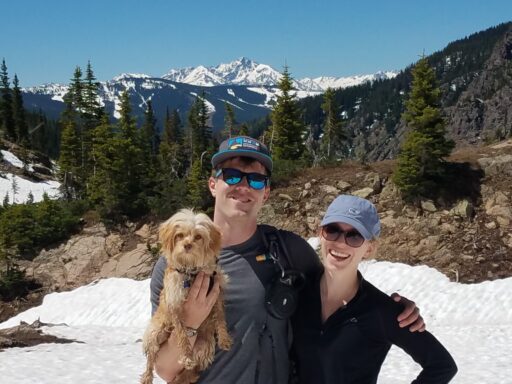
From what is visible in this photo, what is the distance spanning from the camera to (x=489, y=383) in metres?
11.2

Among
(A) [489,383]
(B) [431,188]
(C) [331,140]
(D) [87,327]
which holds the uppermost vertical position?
(C) [331,140]

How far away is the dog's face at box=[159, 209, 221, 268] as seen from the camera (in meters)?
3.39

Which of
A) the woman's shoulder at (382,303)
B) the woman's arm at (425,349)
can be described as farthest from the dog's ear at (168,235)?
the woman's arm at (425,349)

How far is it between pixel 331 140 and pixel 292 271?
143ft

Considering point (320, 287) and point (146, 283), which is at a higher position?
point (320, 287)

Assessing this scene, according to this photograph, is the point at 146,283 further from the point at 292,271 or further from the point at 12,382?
the point at 292,271

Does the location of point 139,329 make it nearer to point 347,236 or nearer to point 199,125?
point 347,236

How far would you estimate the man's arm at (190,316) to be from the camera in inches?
134

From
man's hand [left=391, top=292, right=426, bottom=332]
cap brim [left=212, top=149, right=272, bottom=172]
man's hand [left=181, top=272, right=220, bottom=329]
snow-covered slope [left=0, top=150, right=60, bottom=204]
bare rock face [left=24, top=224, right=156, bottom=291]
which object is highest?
cap brim [left=212, top=149, right=272, bottom=172]

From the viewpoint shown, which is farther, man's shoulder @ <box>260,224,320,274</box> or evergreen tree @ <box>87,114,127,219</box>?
evergreen tree @ <box>87,114,127,219</box>

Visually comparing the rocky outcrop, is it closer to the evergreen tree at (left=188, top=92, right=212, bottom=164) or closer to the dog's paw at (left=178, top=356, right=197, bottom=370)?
the dog's paw at (left=178, top=356, right=197, bottom=370)

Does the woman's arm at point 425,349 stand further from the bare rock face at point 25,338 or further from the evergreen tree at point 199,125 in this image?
the evergreen tree at point 199,125

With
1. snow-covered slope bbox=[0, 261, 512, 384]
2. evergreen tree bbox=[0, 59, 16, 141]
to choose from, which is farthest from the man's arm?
evergreen tree bbox=[0, 59, 16, 141]

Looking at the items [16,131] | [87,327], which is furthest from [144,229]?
[16,131]
